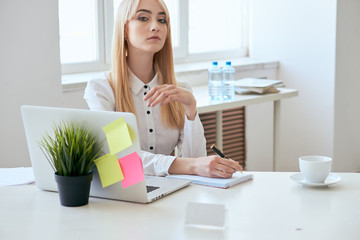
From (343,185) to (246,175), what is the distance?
0.90ft

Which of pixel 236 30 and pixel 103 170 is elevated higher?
pixel 236 30

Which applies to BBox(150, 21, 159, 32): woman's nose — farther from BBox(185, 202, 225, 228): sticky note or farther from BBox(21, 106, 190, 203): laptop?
BBox(185, 202, 225, 228): sticky note

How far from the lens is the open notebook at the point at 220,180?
158 centimetres

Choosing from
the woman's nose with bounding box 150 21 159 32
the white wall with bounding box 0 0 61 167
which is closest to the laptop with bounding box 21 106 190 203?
the woman's nose with bounding box 150 21 159 32

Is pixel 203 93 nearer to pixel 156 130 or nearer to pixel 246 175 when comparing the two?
pixel 156 130

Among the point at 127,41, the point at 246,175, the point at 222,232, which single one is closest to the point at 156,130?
the point at 127,41

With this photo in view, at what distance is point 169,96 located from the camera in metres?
1.74

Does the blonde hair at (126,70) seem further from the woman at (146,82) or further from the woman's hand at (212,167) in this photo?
the woman's hand at (212,167)

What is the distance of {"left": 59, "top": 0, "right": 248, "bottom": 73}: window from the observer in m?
3.13

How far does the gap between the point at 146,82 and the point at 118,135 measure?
731 millimetres

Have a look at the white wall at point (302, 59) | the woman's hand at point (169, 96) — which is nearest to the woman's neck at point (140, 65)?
the woman's hand at point (169, 96)

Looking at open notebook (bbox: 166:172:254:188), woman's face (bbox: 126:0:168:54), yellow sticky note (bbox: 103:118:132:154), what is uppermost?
woman's face (bbox: 126:0:168:54)

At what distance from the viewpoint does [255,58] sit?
422 centimetres

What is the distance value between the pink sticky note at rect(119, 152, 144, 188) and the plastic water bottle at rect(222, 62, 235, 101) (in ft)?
5.62
